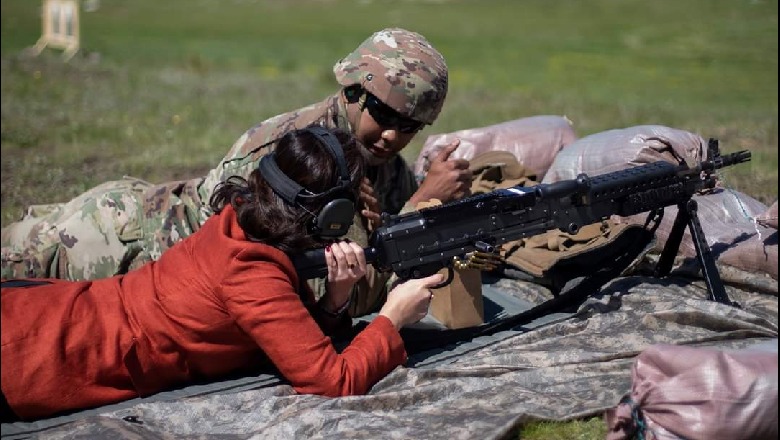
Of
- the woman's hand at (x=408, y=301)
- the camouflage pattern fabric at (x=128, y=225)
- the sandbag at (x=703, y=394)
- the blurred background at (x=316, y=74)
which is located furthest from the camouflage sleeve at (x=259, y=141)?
the blurred background at (x=316, y=74)

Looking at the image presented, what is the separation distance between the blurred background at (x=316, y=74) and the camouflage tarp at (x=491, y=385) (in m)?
2.86

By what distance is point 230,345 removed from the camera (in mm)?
4344

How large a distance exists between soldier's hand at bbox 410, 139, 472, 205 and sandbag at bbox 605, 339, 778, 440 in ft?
5.93

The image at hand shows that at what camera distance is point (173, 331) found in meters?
4.19

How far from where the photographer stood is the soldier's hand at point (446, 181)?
5.49 m

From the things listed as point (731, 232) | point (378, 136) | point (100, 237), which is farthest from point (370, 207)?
point (731, 232)

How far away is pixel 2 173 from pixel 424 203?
5.42m

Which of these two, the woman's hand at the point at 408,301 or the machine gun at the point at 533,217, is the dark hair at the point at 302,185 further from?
the woman's hand at the point at 408,301

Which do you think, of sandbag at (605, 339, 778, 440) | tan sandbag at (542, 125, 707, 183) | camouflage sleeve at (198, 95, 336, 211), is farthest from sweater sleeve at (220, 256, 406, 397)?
tan sandbag at (542, 125, 707, 183)

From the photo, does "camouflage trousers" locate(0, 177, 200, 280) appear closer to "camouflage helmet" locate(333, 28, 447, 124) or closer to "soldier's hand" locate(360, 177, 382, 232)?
"soldier's hand" locate(360, 177, 382, 232)

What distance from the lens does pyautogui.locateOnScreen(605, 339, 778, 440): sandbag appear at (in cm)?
373

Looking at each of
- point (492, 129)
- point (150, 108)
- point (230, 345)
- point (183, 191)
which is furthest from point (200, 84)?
point (230, 345)

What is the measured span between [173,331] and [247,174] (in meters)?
1.29

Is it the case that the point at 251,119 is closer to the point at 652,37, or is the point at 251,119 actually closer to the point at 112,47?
the point at 112,47
